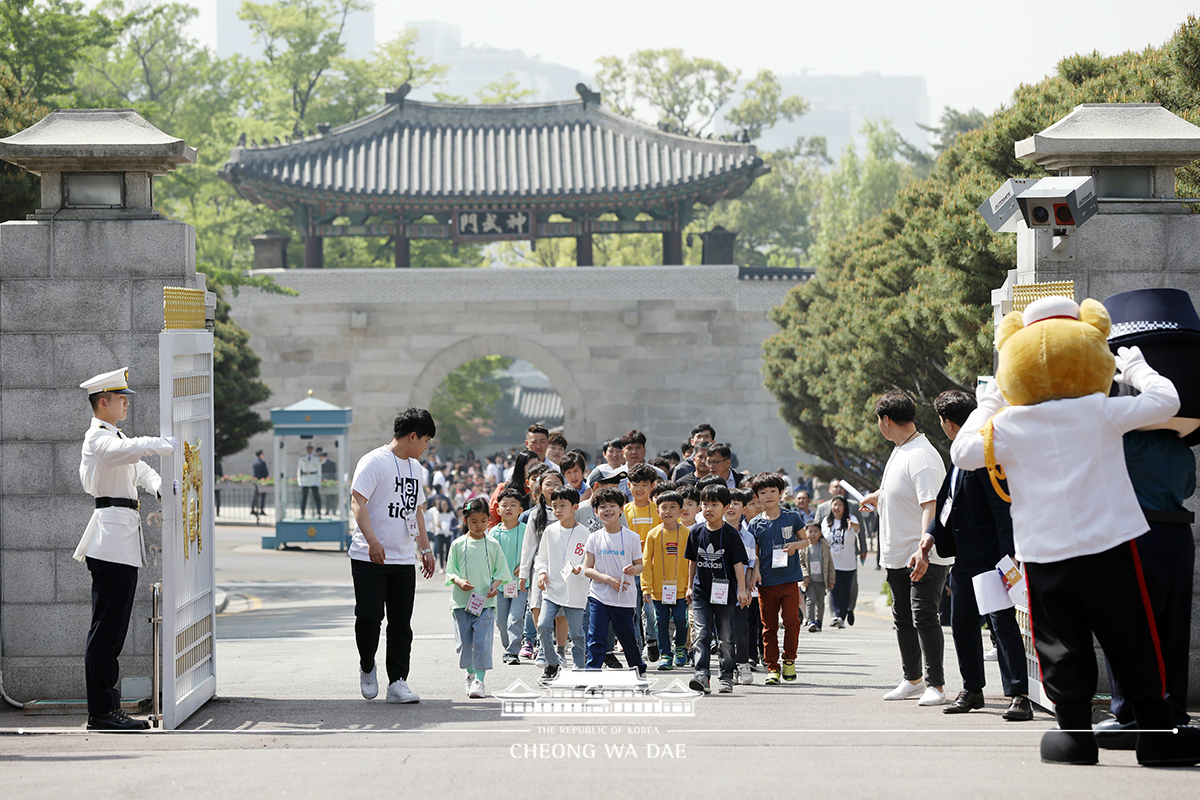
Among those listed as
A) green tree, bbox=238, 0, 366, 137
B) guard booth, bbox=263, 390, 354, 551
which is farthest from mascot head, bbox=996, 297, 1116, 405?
green tree, bbox=238, 0, 366, 137

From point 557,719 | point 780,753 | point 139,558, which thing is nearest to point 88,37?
point 139,558

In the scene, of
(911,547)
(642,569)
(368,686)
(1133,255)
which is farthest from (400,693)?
(1133,255)

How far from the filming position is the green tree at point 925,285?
11.8 meters

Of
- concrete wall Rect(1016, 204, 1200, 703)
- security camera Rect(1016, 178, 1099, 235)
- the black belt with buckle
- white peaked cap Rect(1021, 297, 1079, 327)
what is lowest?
the black belt with buckle

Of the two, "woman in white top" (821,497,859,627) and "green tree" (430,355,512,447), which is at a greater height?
"green tree" (430,355,512,447)

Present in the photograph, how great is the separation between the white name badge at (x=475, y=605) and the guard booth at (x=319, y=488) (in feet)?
49.3

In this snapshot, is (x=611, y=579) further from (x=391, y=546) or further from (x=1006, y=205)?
(x=1006, y=205)

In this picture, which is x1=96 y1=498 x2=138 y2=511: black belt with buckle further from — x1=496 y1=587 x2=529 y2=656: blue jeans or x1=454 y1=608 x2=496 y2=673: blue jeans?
x1=496 y1=587 x2=529 y2=656: blue jeans

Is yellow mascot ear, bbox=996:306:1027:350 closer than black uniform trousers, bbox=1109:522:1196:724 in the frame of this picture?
No

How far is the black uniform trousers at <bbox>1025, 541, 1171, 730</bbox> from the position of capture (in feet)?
15.8

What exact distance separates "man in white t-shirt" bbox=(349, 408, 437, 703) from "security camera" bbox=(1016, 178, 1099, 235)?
11.1ft

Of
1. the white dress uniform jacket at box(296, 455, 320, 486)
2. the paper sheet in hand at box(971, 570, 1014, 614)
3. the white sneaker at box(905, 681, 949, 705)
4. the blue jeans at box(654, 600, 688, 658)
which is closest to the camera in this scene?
the paper sheet in hand at box(971, 570, 1014, 614)

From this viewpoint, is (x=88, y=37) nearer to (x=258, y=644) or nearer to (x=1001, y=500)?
(x=258, y=644)

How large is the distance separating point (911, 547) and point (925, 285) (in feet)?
28.0
